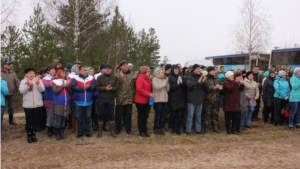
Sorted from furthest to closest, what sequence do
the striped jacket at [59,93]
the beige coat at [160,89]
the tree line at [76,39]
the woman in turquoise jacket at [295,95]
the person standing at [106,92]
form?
the tree line at [76,39] → the woman in turquoise jacket at [295,95] → the beige coat at [160,89] → the person standing at [106,92] → the striped jacket at [59,93]

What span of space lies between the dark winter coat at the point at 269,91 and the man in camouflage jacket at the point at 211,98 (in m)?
2.16

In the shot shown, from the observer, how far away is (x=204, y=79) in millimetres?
6609

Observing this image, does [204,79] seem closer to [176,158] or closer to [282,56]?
[176,158]

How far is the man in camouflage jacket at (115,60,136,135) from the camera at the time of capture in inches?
266

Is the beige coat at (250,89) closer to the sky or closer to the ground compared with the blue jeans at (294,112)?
closer to the sky

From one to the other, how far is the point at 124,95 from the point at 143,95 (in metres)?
0.54

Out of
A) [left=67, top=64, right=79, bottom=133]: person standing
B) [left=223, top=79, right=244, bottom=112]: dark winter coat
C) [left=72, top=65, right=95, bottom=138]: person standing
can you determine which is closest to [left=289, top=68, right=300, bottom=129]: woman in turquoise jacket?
[left=223, top=79, right=244, bottom=112]: dark winter coat

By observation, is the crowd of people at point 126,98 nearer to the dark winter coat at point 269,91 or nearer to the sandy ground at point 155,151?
the sandy ground at point 155,151

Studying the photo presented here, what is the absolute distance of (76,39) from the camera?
15.0 m

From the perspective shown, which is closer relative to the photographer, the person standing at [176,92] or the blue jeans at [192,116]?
the person standing at [176,92]

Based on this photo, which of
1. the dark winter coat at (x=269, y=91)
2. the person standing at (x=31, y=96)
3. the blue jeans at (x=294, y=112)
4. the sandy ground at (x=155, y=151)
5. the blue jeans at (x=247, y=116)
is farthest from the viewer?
the dark winter coat at (x=269, y=91)

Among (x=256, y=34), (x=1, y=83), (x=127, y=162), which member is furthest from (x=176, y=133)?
(x=256, y=34)

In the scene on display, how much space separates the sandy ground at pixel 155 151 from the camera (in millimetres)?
4711

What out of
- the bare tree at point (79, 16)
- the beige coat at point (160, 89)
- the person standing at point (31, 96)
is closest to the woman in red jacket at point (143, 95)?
the beige coat at point (160, 89)
